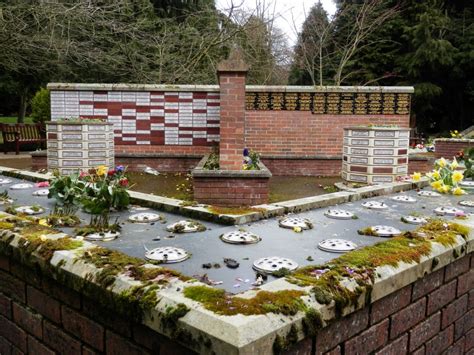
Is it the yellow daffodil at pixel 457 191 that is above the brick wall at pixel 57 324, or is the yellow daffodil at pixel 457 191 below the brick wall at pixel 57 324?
above

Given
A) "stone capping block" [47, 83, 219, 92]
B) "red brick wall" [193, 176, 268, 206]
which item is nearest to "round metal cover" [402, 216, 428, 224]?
"red brick wall" [193, 176, 268, 206]

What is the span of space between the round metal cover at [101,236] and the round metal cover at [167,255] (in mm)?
336

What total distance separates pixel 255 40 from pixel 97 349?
61.5 feet

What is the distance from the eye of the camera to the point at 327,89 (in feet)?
36.1

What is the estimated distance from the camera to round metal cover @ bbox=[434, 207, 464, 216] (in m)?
3.05

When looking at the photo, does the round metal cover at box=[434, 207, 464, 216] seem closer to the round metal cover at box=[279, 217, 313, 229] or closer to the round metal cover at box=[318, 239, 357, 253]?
the round metal cover at box=[279, 217, 313, 229]

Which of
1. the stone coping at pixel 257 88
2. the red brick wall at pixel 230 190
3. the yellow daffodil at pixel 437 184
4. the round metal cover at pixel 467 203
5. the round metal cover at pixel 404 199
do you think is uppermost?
the stone coping at pixel 257 88

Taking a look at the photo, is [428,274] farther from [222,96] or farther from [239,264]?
[222,96]

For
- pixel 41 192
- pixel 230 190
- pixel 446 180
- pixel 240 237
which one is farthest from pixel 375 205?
pixel 230 190

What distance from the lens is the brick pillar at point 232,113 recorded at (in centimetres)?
787

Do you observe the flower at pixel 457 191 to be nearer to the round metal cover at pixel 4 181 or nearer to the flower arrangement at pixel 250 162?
the round metal cover at pixel 4 181

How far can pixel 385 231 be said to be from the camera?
2.50m

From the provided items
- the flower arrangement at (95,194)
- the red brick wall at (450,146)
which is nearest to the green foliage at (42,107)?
the red brick wall at (450,146)

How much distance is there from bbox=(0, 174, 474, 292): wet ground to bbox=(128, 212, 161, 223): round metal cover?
5 centimetres
